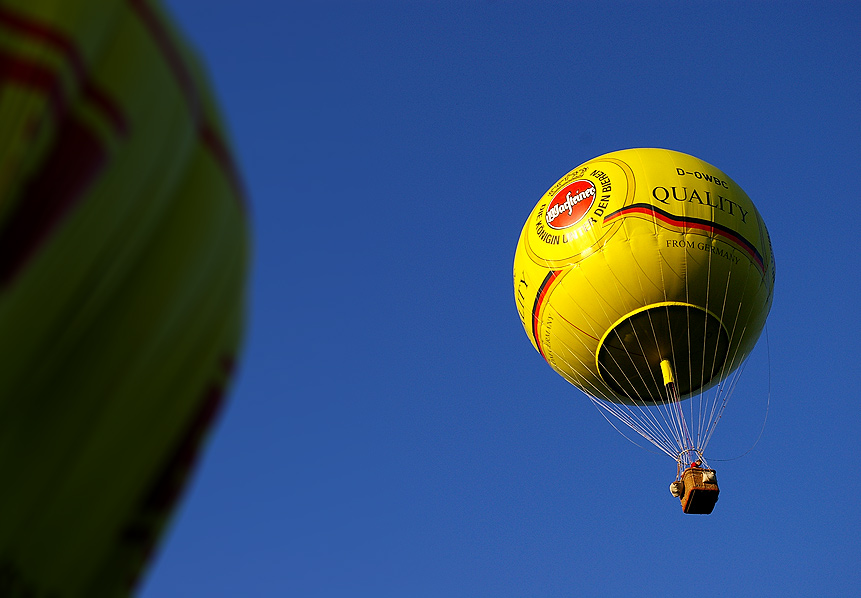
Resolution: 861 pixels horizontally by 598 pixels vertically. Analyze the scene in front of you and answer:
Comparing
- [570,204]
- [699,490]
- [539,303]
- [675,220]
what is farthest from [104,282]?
[539,303]

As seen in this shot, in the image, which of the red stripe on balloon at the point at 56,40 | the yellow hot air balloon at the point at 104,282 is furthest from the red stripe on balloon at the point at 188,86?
the red stripe on balloon at the point at 56,40

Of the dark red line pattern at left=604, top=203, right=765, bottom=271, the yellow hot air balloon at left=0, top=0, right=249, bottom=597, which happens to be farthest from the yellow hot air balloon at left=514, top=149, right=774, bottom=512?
the yellow hot air balloon at left=0, top=0, right=249, bottom=597

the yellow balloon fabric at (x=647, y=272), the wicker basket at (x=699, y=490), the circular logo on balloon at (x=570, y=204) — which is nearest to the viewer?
the wicker basket at (x=699, y=490)

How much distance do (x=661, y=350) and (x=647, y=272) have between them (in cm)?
138

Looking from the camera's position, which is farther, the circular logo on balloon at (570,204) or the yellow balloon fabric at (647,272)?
the circular logo on balloon at (570,204)

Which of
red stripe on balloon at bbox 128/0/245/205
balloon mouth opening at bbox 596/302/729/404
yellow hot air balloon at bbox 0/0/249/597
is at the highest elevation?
balloon mouth opening at bbox 596/302/729/404

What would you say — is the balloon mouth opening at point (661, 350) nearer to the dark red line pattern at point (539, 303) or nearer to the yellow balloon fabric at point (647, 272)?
the yellow balloon fabric at point (647, 272)

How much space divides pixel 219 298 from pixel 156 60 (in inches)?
51.3

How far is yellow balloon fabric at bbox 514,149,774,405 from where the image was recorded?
1384cm

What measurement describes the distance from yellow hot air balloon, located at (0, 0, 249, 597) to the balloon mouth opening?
32.4ft

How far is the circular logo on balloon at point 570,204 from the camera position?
1441 cm

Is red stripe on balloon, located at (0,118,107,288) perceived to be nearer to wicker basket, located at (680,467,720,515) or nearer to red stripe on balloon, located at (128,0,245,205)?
red stripe on balloon, located at (128,0,245,205)

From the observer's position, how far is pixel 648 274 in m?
13.8

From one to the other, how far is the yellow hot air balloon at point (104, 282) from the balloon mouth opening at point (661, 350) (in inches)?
389
